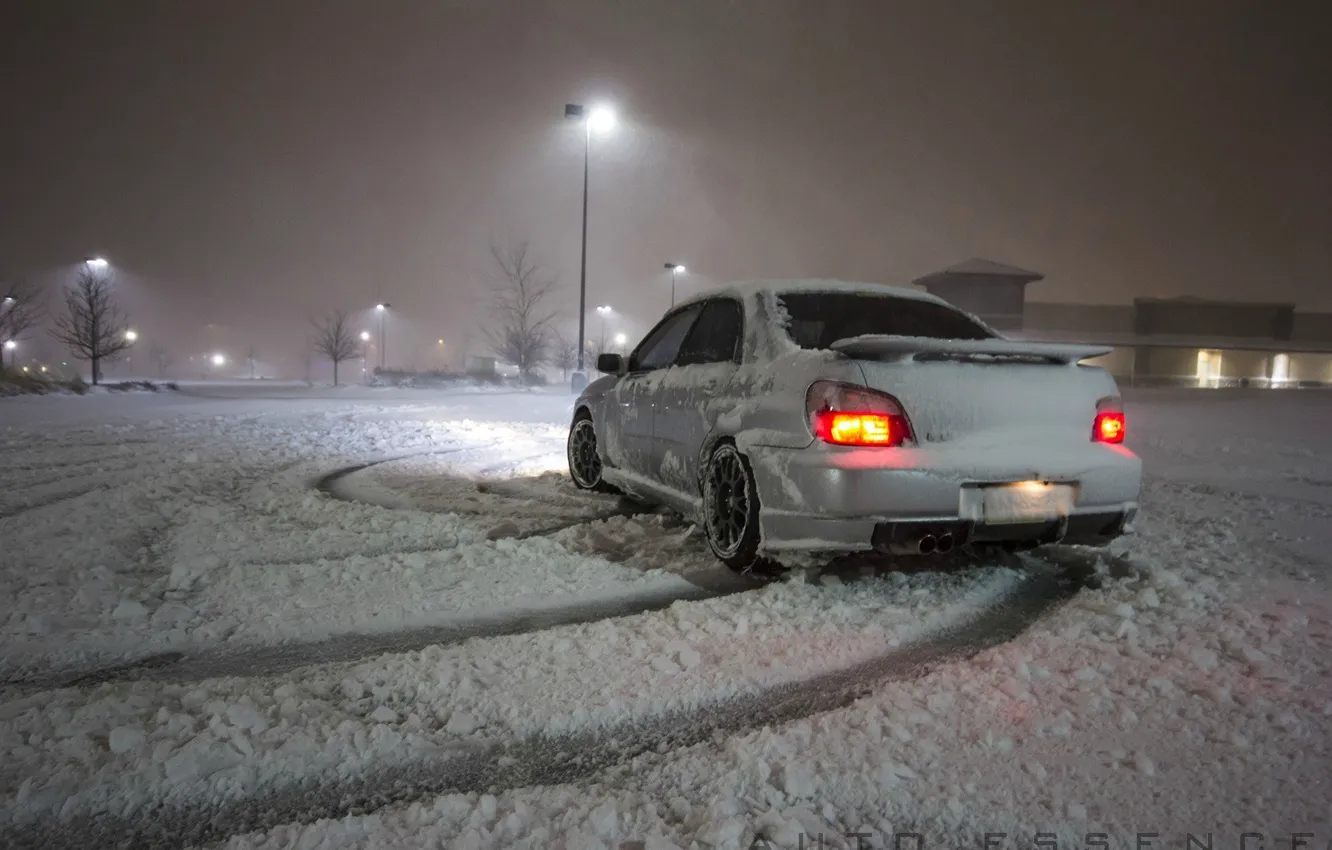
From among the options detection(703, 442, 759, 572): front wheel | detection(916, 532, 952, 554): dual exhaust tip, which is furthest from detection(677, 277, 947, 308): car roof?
detection(916, 532, 952, 554): dual exhaust tip

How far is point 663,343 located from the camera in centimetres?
585

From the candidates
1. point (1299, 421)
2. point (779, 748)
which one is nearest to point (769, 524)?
point (779, 748)

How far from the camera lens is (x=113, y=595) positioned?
3.77 m

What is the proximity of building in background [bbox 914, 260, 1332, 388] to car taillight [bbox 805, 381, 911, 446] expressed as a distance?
130ft

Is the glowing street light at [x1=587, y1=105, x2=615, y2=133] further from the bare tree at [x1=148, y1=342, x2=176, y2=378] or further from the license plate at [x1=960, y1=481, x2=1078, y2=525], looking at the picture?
the bare tree at [x1=148, y1=342, x2=176, y2=378]

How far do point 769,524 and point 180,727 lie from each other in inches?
97.9

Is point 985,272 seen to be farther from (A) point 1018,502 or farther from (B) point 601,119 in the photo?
(A) point 1018,502

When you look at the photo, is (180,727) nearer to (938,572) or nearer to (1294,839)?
(1294,839)

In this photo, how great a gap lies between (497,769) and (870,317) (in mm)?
3385

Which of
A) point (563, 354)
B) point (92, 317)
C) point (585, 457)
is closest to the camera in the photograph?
point (585, 457)

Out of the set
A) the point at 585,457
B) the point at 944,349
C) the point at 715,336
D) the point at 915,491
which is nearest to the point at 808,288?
the point at 715,336

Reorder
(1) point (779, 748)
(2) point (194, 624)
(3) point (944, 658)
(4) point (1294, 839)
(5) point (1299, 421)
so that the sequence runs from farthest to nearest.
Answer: (5) point (1299, 421)
(2) point (194, 624)
(3) point (944, 658)
(1) point (779, 748)
(4) point (1294, 839)

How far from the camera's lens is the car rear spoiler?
3516 mm

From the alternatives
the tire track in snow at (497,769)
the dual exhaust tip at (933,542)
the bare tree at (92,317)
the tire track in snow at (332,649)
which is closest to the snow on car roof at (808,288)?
the dual exhaust tip at (933,542)
